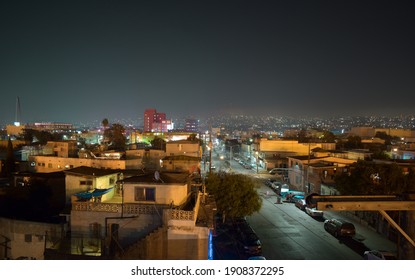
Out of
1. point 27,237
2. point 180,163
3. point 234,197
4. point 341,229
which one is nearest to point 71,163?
point 180,163

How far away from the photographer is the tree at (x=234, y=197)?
1101cm

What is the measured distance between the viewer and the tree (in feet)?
36.1

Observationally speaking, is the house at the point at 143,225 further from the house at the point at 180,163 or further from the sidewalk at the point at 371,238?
the house at the point at 180,163

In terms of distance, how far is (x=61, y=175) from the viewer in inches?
513

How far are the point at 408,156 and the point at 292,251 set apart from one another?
60.4 ft

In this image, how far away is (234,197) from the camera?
36.1 feet

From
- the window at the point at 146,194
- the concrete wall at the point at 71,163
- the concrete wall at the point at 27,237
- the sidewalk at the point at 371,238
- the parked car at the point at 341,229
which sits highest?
the window at the point at 146,194

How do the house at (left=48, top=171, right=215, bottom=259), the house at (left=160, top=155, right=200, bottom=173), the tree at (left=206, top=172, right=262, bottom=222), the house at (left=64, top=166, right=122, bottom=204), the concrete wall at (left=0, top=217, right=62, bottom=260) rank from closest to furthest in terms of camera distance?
the house at (left=48, top=171, right=215, bottom=259)
the concrete wall at (left=0, top=217, right=62, bottom=260)
the house at (left=64, top=166, right=122, bottom=204)
the tree at (left=206, top=172, right=262, bottom=222)
the house at (left=160, top=155, right=200, bottom=173)

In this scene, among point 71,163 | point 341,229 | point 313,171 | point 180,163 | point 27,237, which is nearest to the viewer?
point 27,237

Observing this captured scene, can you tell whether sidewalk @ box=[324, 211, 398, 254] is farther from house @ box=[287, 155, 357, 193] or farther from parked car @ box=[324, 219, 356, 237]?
house @ box=[287, 155, 357, 193]

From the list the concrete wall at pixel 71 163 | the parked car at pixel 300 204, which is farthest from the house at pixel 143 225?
the concrete wall at pixel 71 163

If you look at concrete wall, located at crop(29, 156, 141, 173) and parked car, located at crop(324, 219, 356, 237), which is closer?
parked car, located at crop(324, 219, 356, 237)

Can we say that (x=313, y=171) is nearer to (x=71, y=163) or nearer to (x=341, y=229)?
(x=341, y=229)

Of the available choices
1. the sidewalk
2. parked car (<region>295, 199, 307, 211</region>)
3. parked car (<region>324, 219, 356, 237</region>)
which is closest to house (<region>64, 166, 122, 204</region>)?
parked car (<region>324, 219, 356, 237</region>)
